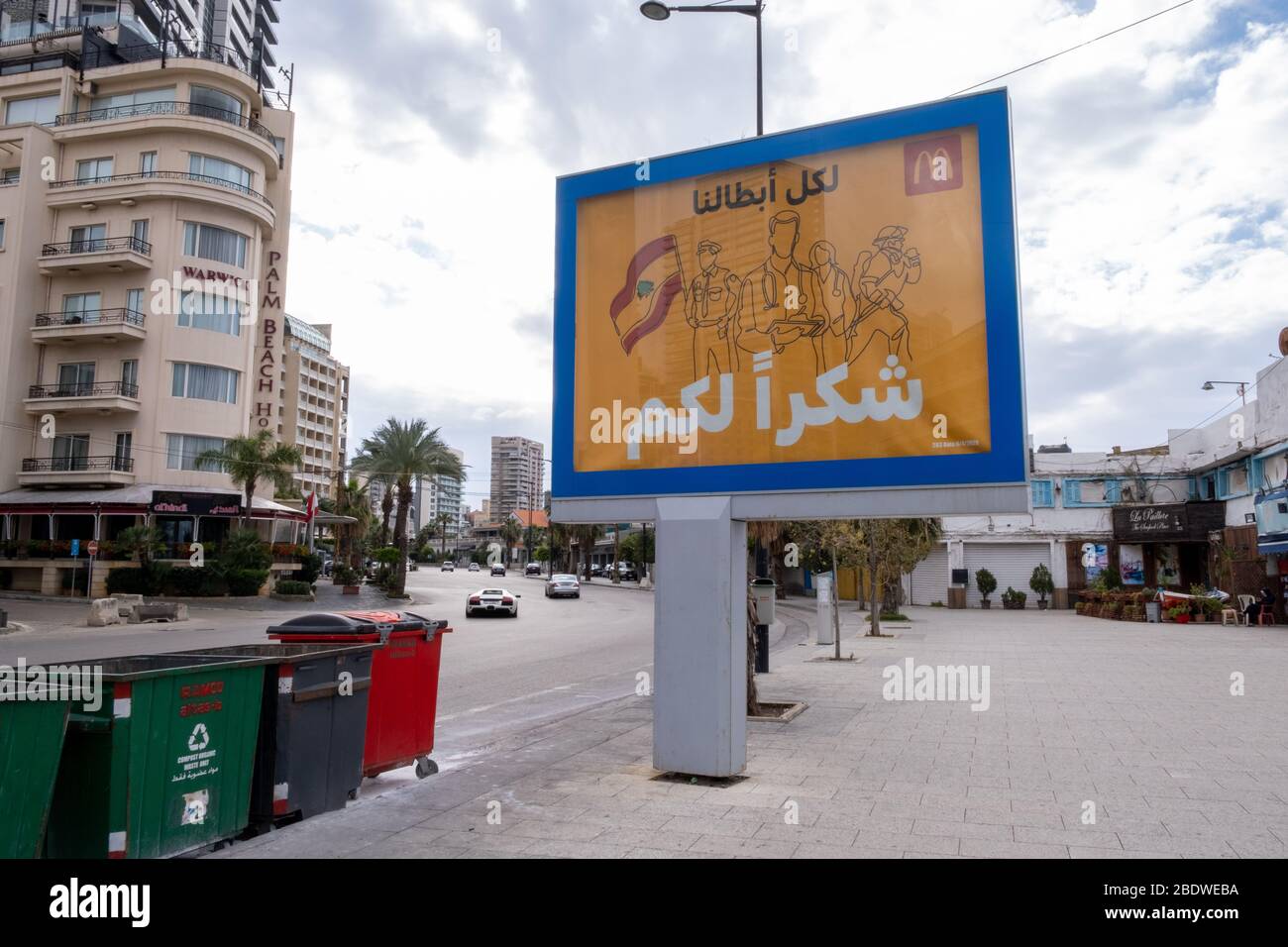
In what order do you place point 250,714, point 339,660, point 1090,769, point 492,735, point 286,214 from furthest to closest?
point 286,214
point 492,735
point 1090,769
point 339,660
point 250,714

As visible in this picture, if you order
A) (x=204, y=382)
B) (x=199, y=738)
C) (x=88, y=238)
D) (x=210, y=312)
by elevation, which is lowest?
(x=199, y=738)

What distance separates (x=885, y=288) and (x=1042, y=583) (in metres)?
36.8

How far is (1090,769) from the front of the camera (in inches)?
305

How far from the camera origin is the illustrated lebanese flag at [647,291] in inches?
324

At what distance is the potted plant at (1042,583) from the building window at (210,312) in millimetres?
37491

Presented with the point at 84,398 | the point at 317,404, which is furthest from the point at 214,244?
the point at 317,404

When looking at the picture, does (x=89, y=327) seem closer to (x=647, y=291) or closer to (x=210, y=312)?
(x=210, y=312)

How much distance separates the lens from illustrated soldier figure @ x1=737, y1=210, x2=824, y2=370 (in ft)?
24.9

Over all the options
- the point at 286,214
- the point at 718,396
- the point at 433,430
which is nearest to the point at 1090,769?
the point at 718,396

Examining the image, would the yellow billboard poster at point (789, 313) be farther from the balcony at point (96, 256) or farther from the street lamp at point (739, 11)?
the balcony at point (96, 256)

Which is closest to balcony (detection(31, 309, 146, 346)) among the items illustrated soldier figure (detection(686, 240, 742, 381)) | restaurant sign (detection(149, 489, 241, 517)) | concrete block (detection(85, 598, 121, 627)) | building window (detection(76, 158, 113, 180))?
building window (detection(76, 158, 113, 180))

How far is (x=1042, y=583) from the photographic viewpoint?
3981 centimetres
